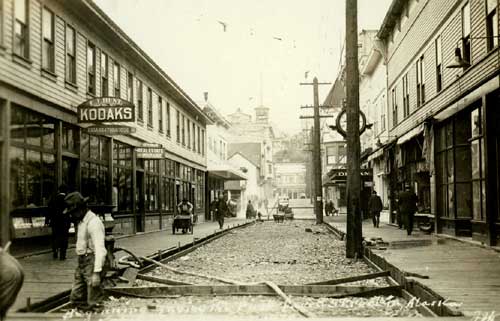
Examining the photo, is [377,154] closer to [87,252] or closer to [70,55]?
[70,55]

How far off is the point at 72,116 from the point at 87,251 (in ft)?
34.6

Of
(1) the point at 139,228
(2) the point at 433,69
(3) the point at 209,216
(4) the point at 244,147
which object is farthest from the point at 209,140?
(4) the point at 244,147

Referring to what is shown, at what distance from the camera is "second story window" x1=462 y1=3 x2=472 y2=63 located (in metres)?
17.8

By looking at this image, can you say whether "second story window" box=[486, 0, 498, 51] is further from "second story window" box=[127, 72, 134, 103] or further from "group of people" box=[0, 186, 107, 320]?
"second story window" box=[127, 72, 134, 103]

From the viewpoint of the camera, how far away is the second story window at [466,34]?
1778 centimetres

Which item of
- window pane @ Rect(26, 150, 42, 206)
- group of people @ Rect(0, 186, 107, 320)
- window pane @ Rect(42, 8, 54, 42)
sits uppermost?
window pane @ Rect(42, 8, 54, 42)

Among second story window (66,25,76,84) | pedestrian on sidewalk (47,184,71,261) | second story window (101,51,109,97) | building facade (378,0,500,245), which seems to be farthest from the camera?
second story window (101,51,109,97)

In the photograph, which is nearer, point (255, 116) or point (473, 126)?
point (473, 126)

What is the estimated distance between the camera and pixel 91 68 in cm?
2048

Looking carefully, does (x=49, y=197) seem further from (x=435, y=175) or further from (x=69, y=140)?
(x=435, y=175)

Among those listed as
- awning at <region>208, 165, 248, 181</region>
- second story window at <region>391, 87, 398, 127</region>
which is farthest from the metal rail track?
awning at <region>208, 165, 248, 181</region>

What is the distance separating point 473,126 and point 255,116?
76657 mm

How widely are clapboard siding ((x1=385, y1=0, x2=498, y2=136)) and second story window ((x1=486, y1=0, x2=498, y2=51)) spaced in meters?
0.20

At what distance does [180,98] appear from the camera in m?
34.4
